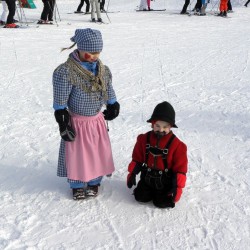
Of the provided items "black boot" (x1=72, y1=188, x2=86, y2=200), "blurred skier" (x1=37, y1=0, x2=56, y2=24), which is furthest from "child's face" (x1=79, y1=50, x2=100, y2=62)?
"blurred skier" (x1=37, y1=0, x2=56, y2=24)

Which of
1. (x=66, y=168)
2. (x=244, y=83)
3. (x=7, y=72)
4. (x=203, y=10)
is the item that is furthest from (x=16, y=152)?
(x=203, y=10)

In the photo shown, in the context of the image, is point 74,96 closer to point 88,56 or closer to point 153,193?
point 88,56

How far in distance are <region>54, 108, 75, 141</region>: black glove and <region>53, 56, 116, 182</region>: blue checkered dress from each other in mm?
71

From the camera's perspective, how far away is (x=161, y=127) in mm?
2951

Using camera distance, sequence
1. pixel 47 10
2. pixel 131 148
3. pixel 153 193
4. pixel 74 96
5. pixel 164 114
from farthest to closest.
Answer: pixel 47 10 → pixel 131 148 → pixel 153 193 → pixel 74 96 → pixel 164 114

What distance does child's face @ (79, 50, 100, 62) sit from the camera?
282 centimetres

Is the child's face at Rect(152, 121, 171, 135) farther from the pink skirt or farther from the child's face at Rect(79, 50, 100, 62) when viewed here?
the child's face at Rect(79, 50, 100, 62)

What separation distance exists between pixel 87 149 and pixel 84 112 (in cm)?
32

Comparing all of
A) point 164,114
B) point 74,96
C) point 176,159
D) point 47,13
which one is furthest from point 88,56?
point 47,13

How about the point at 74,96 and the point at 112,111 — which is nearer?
the point at 74,96

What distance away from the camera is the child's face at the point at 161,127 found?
9.63ft

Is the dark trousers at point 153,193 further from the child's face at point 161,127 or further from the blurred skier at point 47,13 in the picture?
the blurred skier at point 47,13

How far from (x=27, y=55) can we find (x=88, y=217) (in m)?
6.73

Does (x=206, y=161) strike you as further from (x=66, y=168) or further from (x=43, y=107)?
(x=43, y=107)
